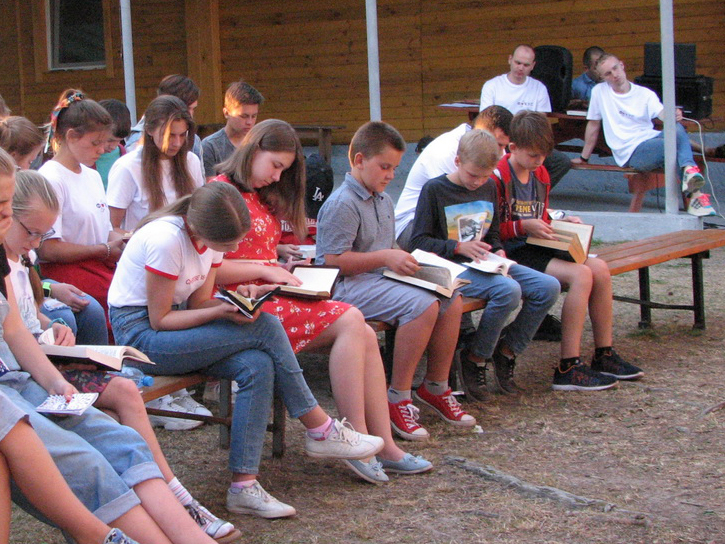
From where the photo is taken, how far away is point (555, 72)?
9367 mm

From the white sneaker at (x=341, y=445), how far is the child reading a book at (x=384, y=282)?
1.77ft

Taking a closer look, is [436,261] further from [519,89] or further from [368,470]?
[519,89]

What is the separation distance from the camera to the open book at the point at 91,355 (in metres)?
2.66

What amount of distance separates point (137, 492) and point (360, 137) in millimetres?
1901

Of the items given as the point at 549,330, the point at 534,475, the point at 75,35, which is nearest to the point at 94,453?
the point at 534,475

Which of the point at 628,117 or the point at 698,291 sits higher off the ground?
the point at 628,117

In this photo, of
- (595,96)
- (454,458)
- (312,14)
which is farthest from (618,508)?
(312,14)

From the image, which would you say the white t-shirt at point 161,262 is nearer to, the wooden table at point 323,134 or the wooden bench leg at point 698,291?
the wooden bench leg at point 698,291

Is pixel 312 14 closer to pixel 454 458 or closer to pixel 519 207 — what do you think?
pixel 519 207

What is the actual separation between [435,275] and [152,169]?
4.54 feet

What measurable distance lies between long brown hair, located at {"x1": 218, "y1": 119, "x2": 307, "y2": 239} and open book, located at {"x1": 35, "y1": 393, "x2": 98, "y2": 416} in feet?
4.36

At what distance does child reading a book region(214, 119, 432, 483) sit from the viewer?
10.9ft

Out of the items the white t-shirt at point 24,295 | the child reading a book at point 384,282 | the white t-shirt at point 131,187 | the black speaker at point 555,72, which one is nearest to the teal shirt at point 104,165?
the white t-shirt at point 131,187

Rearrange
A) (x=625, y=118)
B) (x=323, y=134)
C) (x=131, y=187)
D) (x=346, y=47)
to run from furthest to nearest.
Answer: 1. (x=346, y=47)
2. (x=323, y=134)
3. (x=625, y=118)
4. (x=131, y=187)
